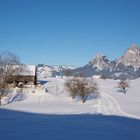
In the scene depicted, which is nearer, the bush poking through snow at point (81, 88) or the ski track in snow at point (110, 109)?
the ski track in snow at point (110, 109)

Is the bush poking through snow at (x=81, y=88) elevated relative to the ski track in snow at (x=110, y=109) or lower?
elevated

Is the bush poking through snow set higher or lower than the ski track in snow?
higher

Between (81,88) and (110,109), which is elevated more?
(81,88)

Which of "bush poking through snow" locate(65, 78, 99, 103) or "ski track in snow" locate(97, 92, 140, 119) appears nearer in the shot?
"ski track in snow" locate(97, 92, 140, 119)

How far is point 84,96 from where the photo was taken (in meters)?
77.1

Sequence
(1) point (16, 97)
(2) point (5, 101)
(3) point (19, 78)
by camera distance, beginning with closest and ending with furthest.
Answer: (2) point (5, 101) < (1) point (16, 97) < (3) point (19, 78)

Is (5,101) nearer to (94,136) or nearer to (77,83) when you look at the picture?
(77,83)

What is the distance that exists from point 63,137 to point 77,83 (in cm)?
5690

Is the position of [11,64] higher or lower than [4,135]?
higher

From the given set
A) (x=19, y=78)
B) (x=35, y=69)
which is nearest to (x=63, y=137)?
(x=19, y=78)

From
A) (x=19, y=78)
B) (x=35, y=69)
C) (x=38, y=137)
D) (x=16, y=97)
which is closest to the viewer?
(x=38, y=137)

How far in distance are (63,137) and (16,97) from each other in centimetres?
5575

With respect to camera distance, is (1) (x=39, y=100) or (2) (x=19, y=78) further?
(2) (x=19, y=78)

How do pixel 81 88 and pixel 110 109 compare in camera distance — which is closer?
pixel 110 109
